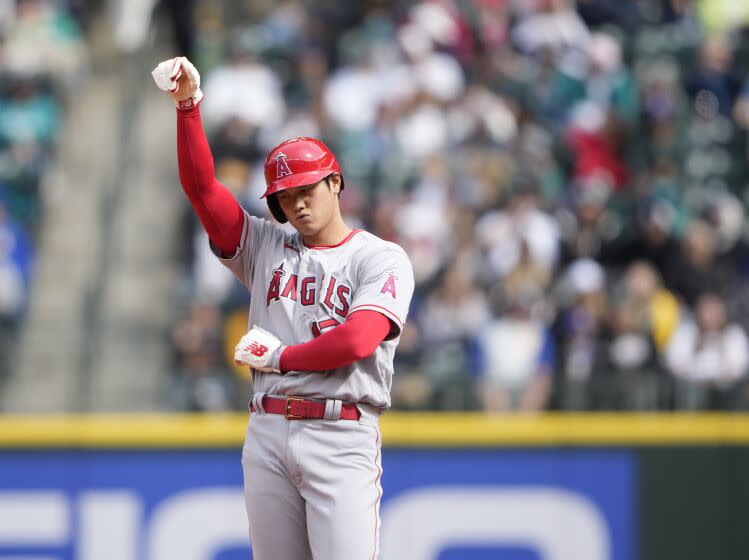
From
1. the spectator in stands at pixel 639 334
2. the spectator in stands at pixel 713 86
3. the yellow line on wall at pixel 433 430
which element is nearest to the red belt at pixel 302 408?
the yellow line on wall at pixel 433 430

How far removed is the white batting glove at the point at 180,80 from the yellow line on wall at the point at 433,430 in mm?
3182

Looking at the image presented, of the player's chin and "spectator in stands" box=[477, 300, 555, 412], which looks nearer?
the player's chin

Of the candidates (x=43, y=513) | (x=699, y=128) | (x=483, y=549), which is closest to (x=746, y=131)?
(x=699, y=128)

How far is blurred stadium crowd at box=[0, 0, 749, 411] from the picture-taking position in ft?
22.7

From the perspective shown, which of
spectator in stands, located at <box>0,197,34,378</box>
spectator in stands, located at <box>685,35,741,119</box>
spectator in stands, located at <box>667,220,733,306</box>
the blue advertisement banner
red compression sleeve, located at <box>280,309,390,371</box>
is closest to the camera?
red compression sleeve, located at <box>280,309,390,371</box>

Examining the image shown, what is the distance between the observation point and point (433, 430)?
6688 millimetres

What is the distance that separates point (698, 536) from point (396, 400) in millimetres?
1746

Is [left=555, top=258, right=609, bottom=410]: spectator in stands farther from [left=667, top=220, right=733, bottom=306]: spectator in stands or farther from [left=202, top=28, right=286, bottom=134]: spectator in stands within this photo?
[left=202, top=28, right=286, bottom=134]: spectator in stands

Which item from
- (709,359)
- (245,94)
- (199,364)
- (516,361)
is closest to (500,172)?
(516,361)

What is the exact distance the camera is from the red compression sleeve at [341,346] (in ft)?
11.7

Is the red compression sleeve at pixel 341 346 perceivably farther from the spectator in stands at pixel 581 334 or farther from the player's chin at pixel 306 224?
the spectator in stands at pixel 581 334

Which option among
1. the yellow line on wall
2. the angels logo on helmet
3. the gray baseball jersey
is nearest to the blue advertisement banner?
the yellow line on wall

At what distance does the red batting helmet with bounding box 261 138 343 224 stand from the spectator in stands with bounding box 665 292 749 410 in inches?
138

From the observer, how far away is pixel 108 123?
32.8 feet
